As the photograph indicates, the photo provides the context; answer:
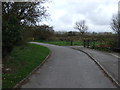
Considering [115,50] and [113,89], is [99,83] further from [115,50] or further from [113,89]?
[115,50]

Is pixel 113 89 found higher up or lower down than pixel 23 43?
lower down

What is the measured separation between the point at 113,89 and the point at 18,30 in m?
4.11

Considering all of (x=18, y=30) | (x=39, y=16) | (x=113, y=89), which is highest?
(x=39, y=16)

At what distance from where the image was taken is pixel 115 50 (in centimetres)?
2194

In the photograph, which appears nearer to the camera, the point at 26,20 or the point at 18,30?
the point at 18,30

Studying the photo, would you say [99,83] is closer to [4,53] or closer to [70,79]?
[70,79]

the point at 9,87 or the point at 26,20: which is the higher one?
the point at 26,20

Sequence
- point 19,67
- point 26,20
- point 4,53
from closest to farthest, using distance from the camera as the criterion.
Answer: point 4,53 < point 19,67 < point 26,20

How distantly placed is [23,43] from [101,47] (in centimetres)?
1772

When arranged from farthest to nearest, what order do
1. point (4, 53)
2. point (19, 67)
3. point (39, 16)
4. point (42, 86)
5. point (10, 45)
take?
point (39, 16) < point (19, 67) < point (42, 86) < point (4, 53) < point (10, 45)

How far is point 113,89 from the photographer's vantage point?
26.2 feet

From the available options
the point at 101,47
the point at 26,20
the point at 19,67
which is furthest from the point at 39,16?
the point at 19,67

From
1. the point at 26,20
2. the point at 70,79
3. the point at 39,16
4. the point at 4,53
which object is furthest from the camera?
the point at 39,16

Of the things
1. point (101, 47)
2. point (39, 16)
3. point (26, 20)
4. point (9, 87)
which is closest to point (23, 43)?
point (9, 87)
